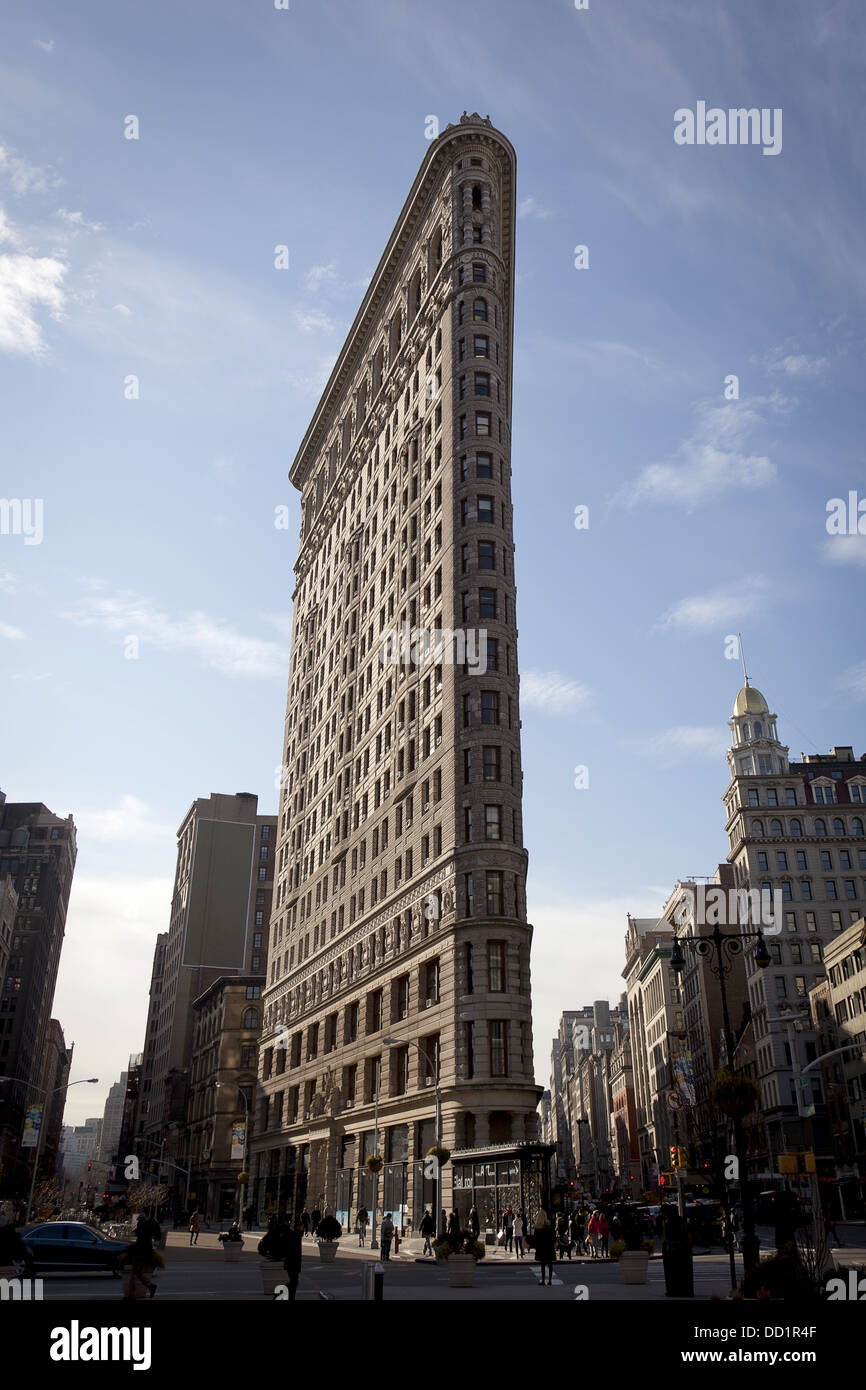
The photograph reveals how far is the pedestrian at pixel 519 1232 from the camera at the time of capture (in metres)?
41.5

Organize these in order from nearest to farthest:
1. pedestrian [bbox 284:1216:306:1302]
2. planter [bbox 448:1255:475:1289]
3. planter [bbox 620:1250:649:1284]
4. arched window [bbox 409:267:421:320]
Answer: pedestrian [bbox 284:1216:306:1302]
planter [bbox 620:1250:649:1284]
planter [bbox 448:1255:475:1289]
arched window [bbox 409:267:421:320]

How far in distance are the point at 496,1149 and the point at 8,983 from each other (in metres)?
146

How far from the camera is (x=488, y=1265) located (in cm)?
3731

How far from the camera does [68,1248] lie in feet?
102

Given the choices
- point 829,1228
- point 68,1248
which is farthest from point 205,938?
point 829,1228

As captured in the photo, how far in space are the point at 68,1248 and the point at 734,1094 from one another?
2079 centimetres

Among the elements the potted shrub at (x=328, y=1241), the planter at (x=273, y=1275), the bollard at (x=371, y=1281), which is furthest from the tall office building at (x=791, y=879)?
the bollard at (x=371, y=1281)

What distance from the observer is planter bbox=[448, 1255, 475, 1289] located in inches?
1014

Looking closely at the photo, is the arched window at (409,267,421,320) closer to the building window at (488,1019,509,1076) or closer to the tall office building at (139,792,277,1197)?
the building window at (488,1019,509,1076)

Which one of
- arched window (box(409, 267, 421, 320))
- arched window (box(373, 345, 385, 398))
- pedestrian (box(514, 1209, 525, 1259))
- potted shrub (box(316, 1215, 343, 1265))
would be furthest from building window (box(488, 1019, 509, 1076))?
arched window (box(373, 345, 385, 398))

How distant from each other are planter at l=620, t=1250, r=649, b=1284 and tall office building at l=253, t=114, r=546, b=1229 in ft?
55.3

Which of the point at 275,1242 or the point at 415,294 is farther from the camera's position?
the point at 415,294

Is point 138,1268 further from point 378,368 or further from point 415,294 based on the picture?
point 378,368
